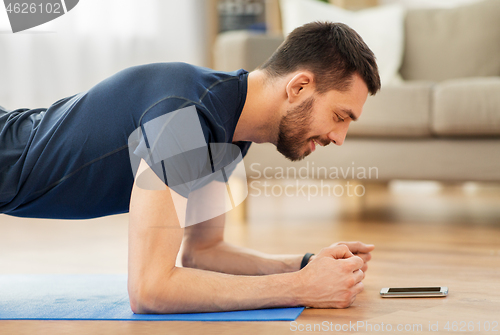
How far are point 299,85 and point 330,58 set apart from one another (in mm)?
77

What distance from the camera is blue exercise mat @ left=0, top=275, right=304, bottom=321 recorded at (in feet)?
2.89

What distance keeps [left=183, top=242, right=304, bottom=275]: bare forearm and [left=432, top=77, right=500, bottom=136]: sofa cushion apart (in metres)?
0.88

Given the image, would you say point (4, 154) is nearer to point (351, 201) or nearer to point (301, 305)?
point (301, 305)

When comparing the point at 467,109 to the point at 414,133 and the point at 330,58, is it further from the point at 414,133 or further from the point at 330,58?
the point at 330,58

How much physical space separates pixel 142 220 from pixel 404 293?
20.8 inches

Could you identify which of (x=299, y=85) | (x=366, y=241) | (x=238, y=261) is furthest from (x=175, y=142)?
(x=366, y=241)

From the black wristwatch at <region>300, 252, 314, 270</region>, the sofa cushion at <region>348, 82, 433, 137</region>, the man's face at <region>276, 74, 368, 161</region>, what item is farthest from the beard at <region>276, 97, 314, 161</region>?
the sofa cushion at <region>348, 82, 433, 137</region>

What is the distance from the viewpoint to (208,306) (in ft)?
2.92

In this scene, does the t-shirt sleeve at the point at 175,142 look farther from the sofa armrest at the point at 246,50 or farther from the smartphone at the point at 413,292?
the sofa armrest at the point at 246,50

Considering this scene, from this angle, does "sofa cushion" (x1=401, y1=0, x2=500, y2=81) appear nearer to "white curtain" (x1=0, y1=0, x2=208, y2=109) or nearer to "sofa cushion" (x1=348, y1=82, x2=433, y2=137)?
"sofa cushion" (x1=348, y1=82, x2=433, y2=137)

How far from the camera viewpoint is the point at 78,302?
1.00 meters

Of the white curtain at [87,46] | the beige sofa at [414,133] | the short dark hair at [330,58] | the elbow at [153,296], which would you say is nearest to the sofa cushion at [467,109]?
the beige sofa at [414,133]

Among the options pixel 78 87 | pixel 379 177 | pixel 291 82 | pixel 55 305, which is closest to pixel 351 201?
pixel 379 177

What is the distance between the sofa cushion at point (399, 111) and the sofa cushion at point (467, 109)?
4 cm
